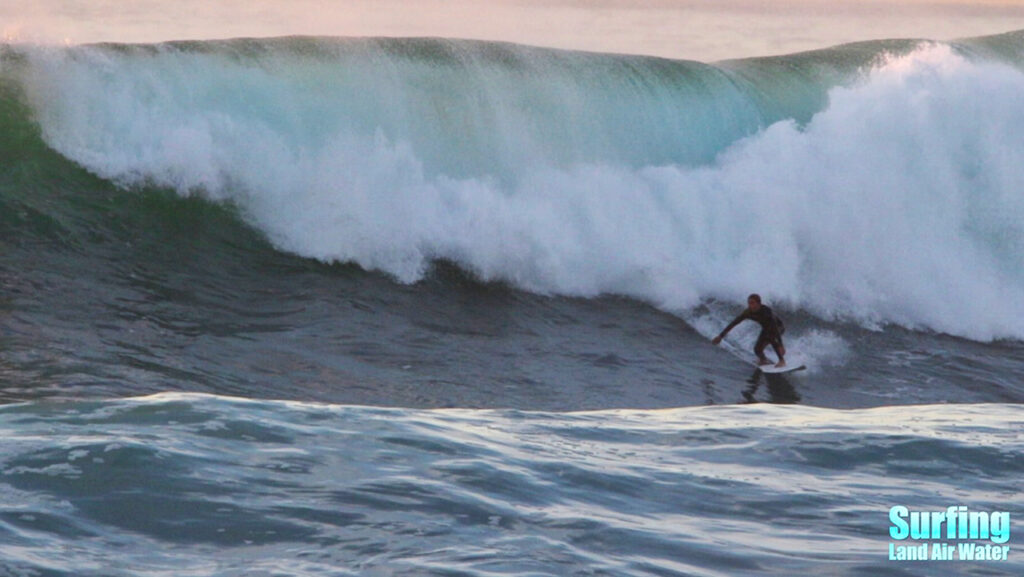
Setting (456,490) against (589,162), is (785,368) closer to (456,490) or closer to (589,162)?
(589,162)

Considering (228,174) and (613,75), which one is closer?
(228,174)

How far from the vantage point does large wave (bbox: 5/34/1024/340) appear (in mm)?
14953

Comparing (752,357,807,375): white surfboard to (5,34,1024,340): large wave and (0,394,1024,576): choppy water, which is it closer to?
(5,34,1024,340): large wave

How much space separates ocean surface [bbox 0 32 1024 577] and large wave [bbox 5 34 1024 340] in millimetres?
47

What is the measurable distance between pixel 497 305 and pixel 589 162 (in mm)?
3829

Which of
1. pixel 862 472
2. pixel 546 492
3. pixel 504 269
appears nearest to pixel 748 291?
pixel 504 269

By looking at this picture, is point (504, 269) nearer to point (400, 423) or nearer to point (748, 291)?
point (748, 291)

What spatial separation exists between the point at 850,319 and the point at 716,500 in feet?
34.1

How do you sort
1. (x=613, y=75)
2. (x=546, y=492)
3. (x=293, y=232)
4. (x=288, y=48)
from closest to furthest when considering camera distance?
(x=546, y=492) → (x=293, y=232) → (x=288, y=48) → (x=613, y=75)

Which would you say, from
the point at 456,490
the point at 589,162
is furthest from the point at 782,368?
the point at 456,490

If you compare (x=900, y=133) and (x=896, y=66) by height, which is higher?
(x=896, y=66)

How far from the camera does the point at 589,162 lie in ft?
56.2

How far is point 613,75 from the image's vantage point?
18.8m

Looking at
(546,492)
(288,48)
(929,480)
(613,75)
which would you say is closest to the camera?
(546,492)
